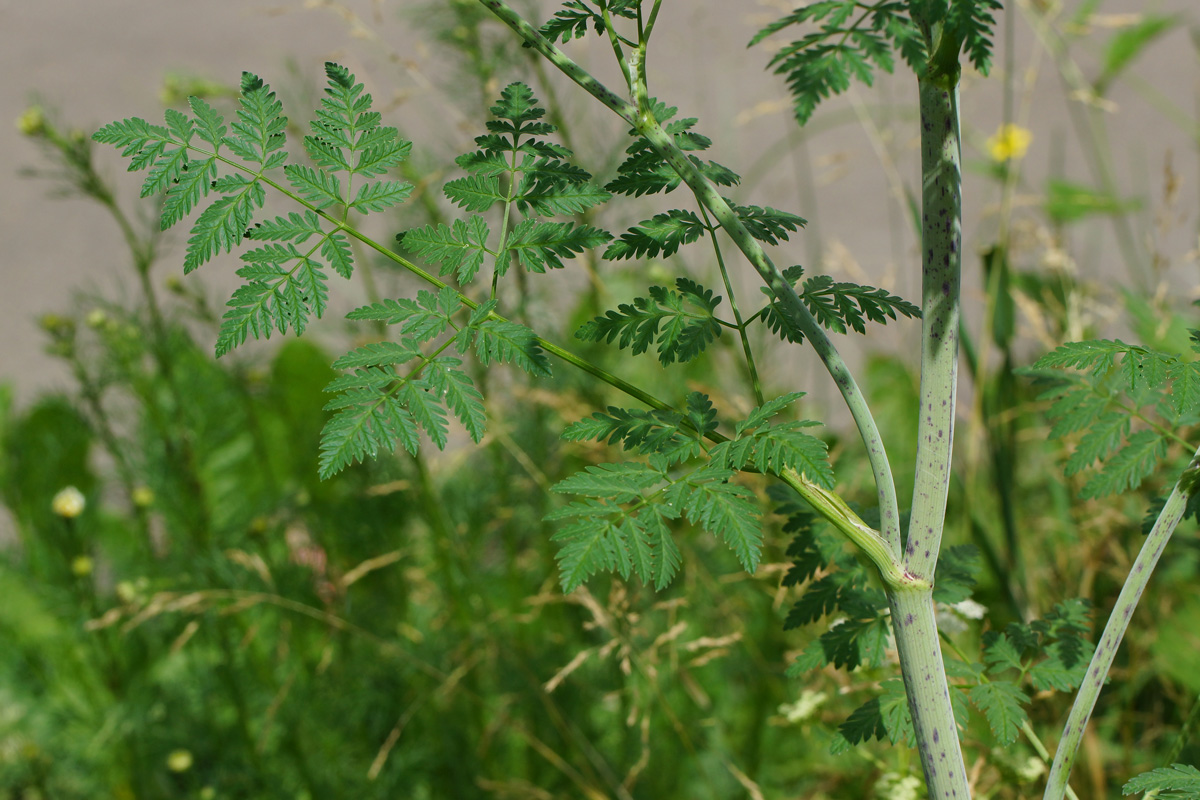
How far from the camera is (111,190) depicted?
1640 millimetres

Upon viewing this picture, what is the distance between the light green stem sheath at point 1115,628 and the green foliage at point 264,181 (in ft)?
2.04

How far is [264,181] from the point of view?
0.70 meters

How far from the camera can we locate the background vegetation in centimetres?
159

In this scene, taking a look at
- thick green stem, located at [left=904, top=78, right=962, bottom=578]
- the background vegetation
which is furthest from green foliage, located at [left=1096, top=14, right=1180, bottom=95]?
thick green stem, located at [left=904, top=78, right=962, bottom=578]

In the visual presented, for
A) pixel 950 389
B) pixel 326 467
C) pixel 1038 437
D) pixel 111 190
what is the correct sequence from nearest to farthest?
pixel 326 467 → pixel 950 389 → pixel 111 190 → pixel 1038 437

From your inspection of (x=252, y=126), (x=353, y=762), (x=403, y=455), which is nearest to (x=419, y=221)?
(x=403, y=455)

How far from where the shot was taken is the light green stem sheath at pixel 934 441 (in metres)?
0.68

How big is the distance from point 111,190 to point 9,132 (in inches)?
126

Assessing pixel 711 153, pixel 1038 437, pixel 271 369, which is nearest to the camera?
pixel 1038 437

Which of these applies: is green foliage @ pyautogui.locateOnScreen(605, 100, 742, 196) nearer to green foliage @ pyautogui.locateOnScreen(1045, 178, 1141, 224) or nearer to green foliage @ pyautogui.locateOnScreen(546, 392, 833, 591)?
green foliage @ pyautogui.locateOnScreen(546, 392, 833, 591)

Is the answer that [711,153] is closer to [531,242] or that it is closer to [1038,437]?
[1038,437]

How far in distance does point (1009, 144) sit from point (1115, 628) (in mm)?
1730

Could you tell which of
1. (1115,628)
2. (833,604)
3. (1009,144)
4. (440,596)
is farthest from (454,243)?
(1009,144)

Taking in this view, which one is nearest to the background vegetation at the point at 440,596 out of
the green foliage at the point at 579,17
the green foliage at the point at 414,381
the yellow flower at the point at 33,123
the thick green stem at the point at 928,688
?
the yellow flower at the point at 33,123
